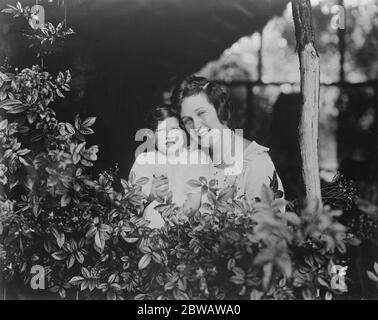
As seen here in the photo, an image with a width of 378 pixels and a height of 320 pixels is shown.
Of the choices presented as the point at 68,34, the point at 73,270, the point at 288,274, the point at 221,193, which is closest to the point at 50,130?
the point at 68,34

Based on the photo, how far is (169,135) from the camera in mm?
3141

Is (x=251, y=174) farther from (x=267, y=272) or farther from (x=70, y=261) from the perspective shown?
(x=70, y=261)

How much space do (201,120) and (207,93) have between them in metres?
0.16

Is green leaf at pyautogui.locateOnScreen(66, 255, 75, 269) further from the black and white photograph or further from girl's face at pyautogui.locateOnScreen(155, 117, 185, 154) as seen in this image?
girl's face at pyautogui.locateOnScreen(155, 117, 185, 154)

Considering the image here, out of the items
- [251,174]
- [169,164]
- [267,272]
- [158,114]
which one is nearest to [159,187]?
[169,164]

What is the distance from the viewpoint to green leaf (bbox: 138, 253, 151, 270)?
3123 millimetres

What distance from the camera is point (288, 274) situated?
3.04 m

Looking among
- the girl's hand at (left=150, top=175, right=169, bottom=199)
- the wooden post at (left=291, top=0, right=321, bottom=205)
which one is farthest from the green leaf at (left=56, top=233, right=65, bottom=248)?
the wooden post at (left=291, top=0, right=321, bottom=205)

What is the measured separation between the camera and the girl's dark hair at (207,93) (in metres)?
3.13

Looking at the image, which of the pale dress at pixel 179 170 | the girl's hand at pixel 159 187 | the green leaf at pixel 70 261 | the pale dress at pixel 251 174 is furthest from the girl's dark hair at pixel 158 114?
the green leaf at pixel 70 261

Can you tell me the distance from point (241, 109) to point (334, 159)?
60 cm

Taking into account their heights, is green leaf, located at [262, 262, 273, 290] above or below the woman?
below

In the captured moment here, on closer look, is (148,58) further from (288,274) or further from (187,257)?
(288,274)

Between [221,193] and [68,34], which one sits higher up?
[68,34]
